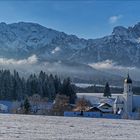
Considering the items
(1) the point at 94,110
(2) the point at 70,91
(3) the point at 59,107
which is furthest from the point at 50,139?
(2) the point at 70,91

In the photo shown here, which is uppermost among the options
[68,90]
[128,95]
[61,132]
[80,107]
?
[68,90]

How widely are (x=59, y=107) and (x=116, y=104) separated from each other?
1398 inches

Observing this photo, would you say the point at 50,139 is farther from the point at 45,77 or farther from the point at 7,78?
the point at 45,77

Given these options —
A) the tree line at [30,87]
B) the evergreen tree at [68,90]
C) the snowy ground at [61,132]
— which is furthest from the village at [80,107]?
the snowy ground at [61,132]

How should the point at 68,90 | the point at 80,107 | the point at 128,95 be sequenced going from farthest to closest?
the point at 128,95
the point at 68,90
the point at 80,107

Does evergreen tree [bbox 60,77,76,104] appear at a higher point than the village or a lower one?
higher

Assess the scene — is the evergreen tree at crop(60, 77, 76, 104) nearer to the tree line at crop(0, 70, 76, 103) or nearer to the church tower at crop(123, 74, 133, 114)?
the tree line at crop(0, 70, 76, 103)

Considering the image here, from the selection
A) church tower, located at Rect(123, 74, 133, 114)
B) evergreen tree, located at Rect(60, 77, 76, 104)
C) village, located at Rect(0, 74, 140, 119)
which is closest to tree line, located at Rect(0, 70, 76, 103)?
evergreen tree, located at Rect(60, 77, 76, 104)

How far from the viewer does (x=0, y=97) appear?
129125mm

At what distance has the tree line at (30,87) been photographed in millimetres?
130750

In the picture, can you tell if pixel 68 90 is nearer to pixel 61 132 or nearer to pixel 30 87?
pixel 30 87

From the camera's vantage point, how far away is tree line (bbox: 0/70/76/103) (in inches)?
5148

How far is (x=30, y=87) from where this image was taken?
5502 inches

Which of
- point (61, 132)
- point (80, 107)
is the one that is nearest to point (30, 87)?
point (80, 107)
